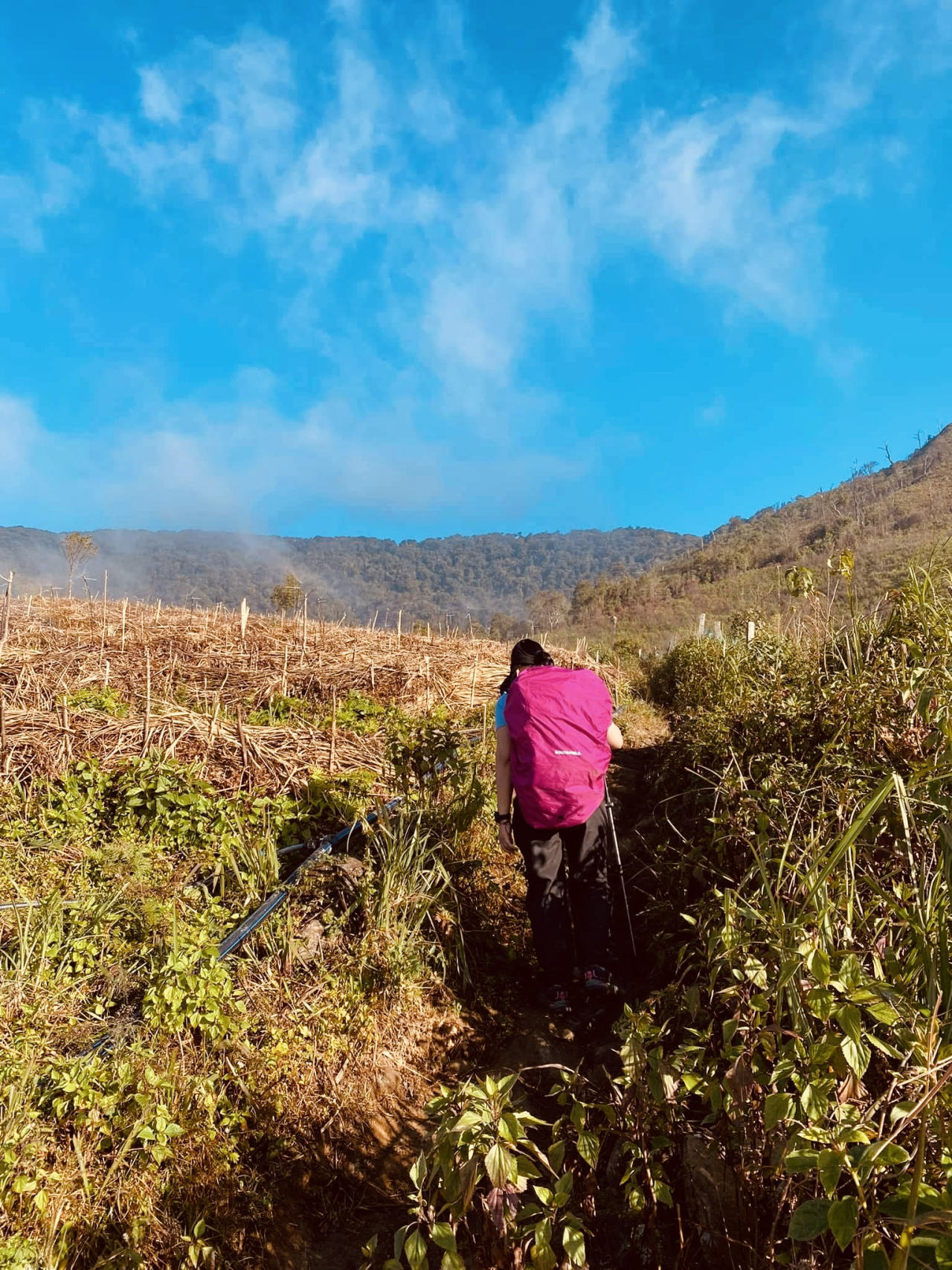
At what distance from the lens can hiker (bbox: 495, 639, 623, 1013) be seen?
3.85 meters

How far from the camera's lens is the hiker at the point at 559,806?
151 inches

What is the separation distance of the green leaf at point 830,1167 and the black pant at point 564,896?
8.49 ft

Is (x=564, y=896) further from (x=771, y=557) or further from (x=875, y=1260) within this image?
(x=771, y=557)

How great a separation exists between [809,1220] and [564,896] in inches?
112

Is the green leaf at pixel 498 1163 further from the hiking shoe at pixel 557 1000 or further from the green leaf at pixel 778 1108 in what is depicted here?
the hiking shoe at pixel 557 1000

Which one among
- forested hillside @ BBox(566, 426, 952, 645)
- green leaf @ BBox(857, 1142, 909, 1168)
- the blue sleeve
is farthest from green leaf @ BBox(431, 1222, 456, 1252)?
forested hillside @ BBox(566, 426, 952, 645)

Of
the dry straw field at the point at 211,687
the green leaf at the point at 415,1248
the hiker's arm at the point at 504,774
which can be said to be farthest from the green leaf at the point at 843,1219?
the dry straw field at the point at 211,687

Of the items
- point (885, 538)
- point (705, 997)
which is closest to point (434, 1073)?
point (705, 997)

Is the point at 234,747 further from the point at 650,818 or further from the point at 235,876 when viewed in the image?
the point at 650,818

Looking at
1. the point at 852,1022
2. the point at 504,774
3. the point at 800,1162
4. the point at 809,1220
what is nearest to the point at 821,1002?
the point at 852,1022

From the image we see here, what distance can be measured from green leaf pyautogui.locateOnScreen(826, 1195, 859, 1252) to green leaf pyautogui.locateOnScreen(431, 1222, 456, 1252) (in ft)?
2.67

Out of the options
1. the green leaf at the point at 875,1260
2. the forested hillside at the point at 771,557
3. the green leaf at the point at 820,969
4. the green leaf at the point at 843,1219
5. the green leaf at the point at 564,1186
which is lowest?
the green leaf at the point at 564,1186

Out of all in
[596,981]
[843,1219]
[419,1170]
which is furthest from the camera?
[596,981]

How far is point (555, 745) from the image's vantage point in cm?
385
